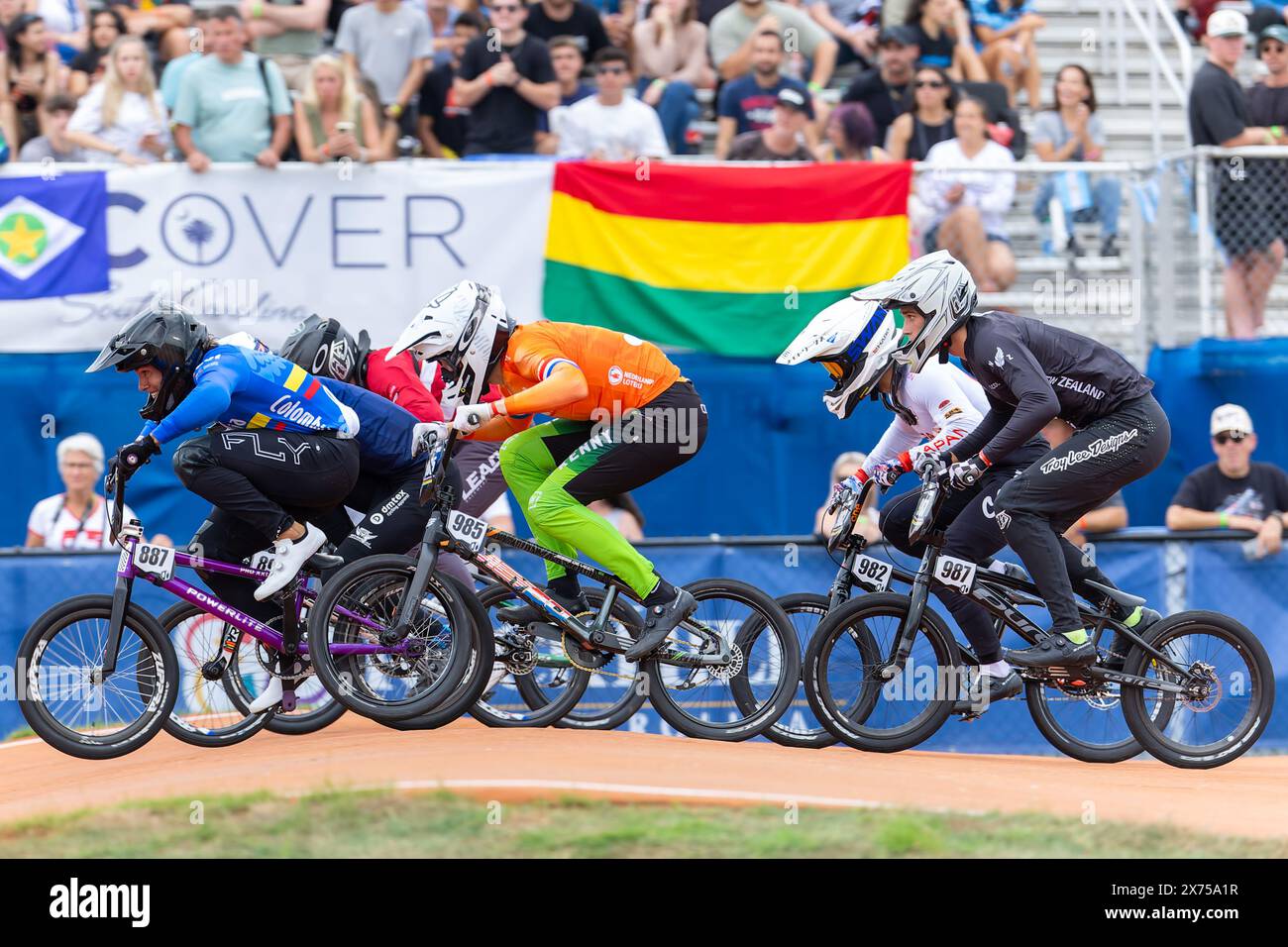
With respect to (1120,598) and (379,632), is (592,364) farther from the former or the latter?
(1120,598)

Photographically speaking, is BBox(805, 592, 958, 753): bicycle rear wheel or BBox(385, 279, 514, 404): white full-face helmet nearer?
BBox(385, 279, 514, 404): white full-face helmet

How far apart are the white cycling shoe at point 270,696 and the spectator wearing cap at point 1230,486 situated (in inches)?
224

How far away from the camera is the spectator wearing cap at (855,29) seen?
14.6m

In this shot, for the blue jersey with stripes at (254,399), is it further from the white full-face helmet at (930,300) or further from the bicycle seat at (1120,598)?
the bicycle seat at (1120,598)

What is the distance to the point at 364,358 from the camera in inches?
386

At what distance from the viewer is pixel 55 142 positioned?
12.5 metres

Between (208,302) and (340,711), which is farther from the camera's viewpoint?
(208,302)

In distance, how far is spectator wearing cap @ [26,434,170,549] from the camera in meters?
11.3

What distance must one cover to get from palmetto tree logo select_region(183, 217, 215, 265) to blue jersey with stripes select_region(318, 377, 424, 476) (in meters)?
2.91

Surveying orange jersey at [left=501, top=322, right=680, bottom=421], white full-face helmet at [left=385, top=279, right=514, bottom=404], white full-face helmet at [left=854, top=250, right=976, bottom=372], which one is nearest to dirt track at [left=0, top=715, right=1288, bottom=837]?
orange jersey at [left=501, top=322, right=680, bottom=421]

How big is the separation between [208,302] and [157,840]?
197 inches

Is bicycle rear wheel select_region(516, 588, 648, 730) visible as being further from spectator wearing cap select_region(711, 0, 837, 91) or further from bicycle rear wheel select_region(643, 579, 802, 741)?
spectator wearing cap select_region(711, 0, 837, 91)
